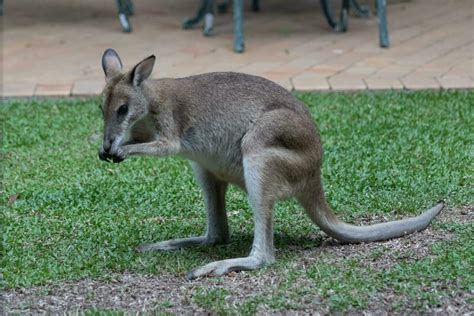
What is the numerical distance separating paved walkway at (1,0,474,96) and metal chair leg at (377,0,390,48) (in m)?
0.08

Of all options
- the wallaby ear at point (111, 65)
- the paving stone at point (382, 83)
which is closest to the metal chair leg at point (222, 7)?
the paving stone at point (382, 83)

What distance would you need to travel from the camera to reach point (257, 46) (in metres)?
8.87

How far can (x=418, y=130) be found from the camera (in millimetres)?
6391

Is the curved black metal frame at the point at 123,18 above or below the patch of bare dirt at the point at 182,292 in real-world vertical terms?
below

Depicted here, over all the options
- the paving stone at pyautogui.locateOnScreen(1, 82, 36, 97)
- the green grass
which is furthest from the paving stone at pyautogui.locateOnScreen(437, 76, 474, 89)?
the paving stone at pyautogui.locateOnScreen(1, 82, 36, 97)

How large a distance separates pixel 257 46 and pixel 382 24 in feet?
3.60

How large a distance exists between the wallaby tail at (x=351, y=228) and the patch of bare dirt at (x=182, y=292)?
4 cm

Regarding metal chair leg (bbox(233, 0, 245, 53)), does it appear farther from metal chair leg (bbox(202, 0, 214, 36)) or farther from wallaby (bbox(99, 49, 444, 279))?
wallaby (bbox(99, 49, 444, 279))

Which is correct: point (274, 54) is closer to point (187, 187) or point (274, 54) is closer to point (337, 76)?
point (337, 76)

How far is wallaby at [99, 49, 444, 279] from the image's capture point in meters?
4.18

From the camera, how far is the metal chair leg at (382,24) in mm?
8578

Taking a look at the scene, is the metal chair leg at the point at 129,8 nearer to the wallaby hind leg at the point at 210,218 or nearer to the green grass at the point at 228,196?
the green grass at the point at 228,196

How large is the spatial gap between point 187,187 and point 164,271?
1316 millimetres

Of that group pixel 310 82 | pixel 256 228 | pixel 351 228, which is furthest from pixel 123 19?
pixel 256 228
